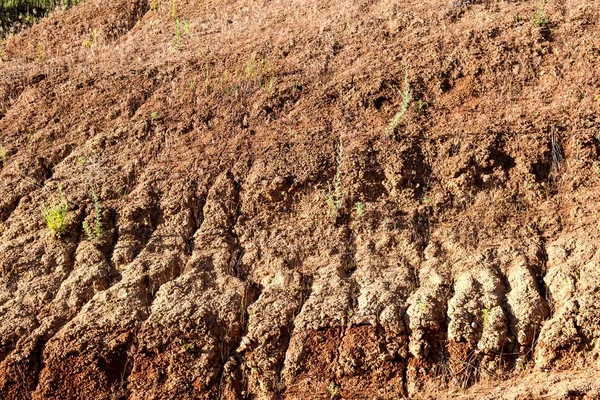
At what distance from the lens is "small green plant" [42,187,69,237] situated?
788 centimetres

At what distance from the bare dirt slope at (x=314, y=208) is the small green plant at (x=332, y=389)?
0.03 meters

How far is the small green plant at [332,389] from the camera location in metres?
6.57

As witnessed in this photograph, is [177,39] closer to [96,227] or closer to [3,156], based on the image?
[3,156]

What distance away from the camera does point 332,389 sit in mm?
6594

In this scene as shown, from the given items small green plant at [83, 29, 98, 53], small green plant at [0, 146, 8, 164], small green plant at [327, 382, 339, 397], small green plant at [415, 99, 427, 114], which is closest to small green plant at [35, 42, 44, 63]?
small green plant at [83, 29, 98, 53]

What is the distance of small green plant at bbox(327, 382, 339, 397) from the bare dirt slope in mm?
Result: 34

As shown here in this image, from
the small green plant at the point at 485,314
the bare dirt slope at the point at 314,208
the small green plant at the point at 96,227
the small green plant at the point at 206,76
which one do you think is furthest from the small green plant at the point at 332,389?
the small green plant at the point at 206,76

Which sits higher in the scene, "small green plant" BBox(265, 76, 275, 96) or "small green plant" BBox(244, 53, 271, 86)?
"small green plant" BBox(244, 53, 271, 86)

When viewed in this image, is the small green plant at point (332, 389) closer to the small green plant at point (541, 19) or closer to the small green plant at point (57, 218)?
the small green plant at point (57, 218)

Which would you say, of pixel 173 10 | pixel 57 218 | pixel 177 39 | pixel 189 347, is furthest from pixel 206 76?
pixel 189 347

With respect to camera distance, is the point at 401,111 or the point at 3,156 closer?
the point at 401,111

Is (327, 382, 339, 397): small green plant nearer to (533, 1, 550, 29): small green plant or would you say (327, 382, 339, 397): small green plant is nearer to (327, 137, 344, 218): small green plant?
(327, 137, 344, 218): small green plant

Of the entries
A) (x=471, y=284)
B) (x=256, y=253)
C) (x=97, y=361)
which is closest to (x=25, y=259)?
(x=97, y=361)

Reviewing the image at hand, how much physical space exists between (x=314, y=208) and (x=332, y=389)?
233cm
